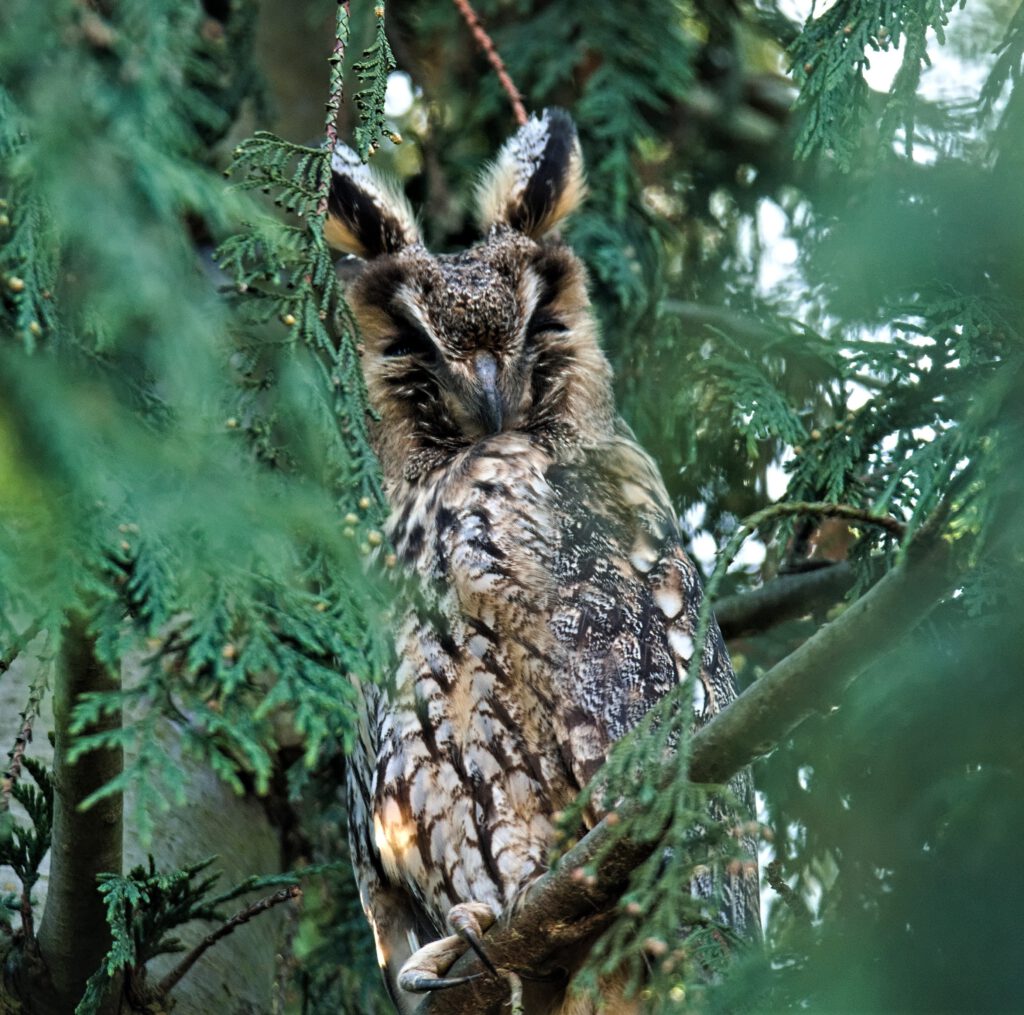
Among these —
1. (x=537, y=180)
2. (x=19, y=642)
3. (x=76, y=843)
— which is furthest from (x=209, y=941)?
(x=537, y=180)

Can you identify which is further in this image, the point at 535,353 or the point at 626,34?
the point at 626,34

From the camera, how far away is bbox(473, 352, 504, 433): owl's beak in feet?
9.57

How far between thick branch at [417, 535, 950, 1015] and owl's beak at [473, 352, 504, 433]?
116 centimetres

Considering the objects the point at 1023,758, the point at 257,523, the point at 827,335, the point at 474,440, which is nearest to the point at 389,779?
the point at 474,440

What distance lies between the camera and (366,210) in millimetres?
3283

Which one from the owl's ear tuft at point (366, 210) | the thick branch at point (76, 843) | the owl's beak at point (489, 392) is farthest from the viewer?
the owl's ear tuft at point (366, 210)

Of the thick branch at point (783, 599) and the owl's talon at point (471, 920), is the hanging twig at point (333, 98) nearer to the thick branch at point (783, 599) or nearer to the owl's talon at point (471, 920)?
the owl's talon at point (471, 920)

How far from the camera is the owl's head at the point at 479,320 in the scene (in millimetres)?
3008

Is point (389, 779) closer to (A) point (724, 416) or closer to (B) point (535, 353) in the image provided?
(B) point (535, 353)

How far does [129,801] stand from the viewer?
281cm

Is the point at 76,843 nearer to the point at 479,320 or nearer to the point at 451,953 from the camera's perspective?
the point at 451,953

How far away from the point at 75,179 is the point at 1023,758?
1.48 m


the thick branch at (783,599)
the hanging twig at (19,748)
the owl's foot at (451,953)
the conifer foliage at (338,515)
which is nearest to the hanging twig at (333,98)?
the conifer foliage at (338,515)

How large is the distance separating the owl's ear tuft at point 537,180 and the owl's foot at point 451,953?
174 centimetres
